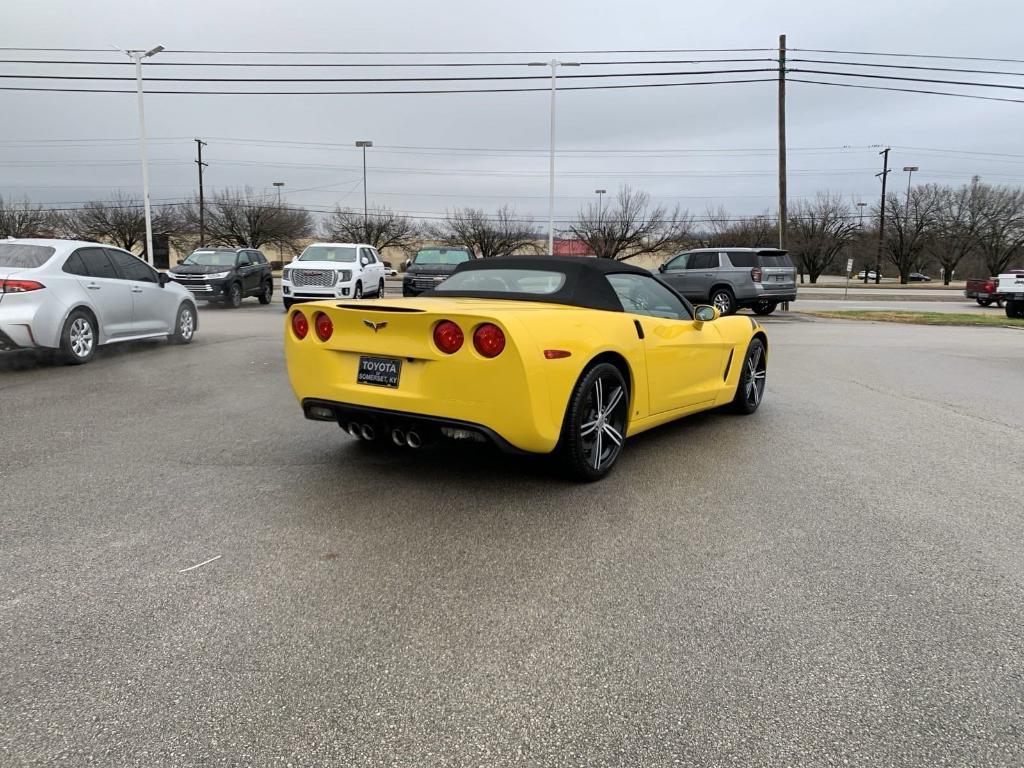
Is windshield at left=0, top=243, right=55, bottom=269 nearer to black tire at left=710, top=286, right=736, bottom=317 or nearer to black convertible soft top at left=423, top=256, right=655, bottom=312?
black convertible soft top at left=423, top=256, right=655, bottom=312

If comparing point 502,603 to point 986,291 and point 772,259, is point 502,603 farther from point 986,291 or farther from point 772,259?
point 986,291

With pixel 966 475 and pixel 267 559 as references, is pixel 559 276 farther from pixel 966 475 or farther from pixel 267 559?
pixel 966 475

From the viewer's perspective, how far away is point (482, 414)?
166 inches

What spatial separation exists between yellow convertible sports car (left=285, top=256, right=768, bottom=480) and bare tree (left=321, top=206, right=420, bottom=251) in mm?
64387

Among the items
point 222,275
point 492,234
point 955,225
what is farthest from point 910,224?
point 222,275

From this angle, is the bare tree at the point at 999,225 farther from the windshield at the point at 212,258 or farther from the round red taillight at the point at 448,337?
the round red taillight at the point at 448,337

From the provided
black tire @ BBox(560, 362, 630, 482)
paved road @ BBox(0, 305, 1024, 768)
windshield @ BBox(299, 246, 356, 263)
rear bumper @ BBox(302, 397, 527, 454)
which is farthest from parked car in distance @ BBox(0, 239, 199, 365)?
windshield @ BBox(299, 246, 356, 263)

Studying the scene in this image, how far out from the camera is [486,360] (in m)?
4.14

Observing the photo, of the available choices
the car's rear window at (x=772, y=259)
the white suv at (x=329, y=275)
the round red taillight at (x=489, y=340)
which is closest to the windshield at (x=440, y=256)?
the white suv at (x=329, y=275)

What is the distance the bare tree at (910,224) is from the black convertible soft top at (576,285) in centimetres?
6997

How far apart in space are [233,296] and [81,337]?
1221cm

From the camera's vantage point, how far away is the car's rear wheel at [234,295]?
2112 centimetres

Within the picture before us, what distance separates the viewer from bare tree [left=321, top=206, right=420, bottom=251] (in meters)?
68.5

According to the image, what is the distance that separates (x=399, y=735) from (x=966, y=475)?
458 cm
